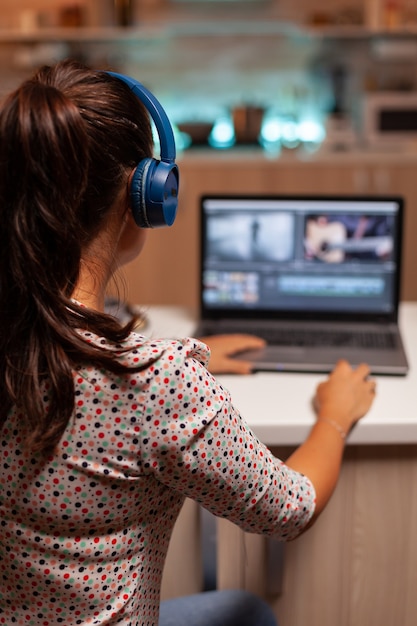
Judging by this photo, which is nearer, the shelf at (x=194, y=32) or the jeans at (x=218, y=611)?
the jeans at (x=218, y=611)

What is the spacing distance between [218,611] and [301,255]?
0.77 m

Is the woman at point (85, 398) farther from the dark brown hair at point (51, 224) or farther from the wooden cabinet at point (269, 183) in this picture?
the wooden cabinet at point (269, 183)

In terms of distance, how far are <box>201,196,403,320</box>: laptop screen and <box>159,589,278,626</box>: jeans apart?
2.16 feet

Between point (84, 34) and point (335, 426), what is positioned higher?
point (84, 34)

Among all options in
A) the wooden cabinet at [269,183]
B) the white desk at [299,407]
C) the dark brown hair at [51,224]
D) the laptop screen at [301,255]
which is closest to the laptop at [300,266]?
the laptop screen at [301,255]

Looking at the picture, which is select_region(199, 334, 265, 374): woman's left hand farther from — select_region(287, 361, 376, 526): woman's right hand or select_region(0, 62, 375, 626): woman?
select_region(0, 62, 375, 626): woman

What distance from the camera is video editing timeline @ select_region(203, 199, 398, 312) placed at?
1584mm

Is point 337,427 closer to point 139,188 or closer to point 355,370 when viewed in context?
point 355,370

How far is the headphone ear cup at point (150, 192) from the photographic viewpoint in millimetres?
807

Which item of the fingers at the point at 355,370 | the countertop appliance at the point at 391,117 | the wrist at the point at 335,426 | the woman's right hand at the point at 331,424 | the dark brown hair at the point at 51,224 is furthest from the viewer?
the countertop appliance at the point at 391,117

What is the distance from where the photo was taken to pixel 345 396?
1.17 meters

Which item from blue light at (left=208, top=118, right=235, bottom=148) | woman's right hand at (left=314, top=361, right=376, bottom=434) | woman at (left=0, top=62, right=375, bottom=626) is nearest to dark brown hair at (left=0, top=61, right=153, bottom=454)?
woman at (left=0, top=62, right=375, bottom=626)

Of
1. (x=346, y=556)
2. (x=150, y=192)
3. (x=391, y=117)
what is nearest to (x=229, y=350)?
(x=346, y=556)

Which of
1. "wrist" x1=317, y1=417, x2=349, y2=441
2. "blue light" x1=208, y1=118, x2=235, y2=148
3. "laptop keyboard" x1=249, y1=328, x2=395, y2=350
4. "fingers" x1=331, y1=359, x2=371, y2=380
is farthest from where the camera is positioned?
"blue light" x1=208, y1=118, x2=235, y2=148
